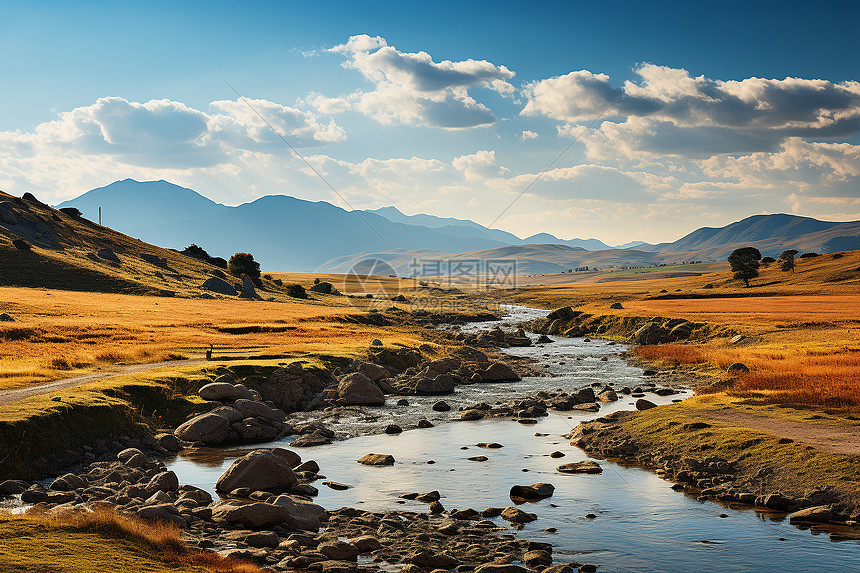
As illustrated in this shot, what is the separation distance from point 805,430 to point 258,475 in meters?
23.9

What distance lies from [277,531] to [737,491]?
1699cm

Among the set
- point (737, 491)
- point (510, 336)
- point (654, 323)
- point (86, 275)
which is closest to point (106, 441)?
point (737, 491)

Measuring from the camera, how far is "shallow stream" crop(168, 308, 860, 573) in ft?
59.7

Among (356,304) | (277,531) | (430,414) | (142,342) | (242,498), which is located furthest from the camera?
(356,304)

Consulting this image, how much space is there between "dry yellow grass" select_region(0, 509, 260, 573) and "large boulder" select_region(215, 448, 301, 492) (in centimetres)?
613

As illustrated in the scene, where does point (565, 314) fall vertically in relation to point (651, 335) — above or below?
above

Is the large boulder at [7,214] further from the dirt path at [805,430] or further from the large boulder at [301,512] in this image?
the dirt path at [805,430]

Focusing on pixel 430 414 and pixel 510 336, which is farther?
pixel 510 336

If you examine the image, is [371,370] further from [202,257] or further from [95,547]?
[202,257]

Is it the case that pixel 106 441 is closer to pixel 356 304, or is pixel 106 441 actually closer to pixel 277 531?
pixel 277 531

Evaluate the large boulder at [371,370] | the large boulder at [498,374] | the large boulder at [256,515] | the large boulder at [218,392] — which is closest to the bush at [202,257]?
the large boulder at [371,370]

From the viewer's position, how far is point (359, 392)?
145 ft

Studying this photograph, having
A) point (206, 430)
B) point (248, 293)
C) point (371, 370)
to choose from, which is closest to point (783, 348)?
point (371, 370)

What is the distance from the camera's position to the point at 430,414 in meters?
41.1
